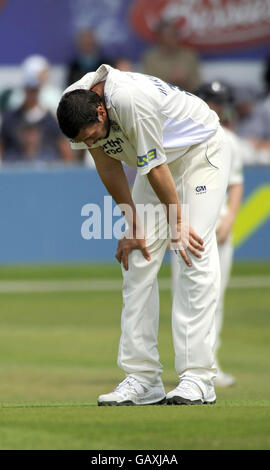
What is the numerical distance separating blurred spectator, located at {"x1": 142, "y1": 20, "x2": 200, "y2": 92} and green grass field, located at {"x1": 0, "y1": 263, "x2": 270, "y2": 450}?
387cm

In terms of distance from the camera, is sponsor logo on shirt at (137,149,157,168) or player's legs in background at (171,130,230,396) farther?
player's legs in background at (171,130,230,396)

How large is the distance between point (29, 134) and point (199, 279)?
33.5 feet

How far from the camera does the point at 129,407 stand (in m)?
6.32

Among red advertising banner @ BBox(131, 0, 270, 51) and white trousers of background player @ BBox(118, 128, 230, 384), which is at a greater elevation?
red advertising banner @ BBox(131, 0, 270, 51)

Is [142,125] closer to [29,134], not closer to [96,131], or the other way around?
[96,131]

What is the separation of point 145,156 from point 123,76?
484 mm

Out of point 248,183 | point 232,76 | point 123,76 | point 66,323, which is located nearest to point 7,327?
point 66,323

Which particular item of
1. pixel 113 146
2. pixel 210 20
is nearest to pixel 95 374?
pixel 113 146

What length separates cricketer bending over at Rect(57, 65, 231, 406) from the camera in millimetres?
6383

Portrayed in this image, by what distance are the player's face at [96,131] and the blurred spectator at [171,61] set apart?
1274 centimetres

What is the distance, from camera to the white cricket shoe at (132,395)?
21.2ft

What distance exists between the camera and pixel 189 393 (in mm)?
6383

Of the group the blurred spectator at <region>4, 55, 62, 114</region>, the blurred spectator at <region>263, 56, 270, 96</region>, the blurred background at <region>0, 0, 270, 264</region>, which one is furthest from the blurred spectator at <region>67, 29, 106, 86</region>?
the blurred spectator at <region>263, 56, 270, 96</region>

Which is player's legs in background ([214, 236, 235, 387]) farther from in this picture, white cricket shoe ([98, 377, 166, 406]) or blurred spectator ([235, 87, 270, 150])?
blurred spectator ([235, 87, 270, 150])
